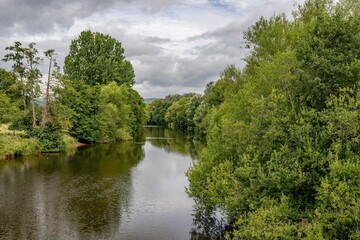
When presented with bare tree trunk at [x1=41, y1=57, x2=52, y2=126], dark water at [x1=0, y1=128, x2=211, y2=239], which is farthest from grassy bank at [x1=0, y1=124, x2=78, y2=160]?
bare tree trunk at [x1=41, y1=57, x2=52, y2=126]

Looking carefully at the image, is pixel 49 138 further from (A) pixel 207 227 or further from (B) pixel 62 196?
(A) pixel 207 227

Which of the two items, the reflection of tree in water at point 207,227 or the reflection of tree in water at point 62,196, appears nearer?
the reflection of tree in water at point 207,227

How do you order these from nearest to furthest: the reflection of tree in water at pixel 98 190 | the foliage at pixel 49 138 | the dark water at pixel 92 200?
the dark water at pixel 92 200
the reflection of tree in water at pixel 98 190
the foliage at pixel 49 138

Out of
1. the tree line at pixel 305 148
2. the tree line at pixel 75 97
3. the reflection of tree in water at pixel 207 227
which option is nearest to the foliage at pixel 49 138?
the tree line at pixel 75 97

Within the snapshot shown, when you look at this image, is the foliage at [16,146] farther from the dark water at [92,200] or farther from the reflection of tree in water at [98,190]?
the reflection of tree in water at [98,190]

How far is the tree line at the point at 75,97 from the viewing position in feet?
157

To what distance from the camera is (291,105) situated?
17.0 metres

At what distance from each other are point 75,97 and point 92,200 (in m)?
34.1

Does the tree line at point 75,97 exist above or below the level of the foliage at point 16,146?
above

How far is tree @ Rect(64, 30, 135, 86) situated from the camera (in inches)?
2904

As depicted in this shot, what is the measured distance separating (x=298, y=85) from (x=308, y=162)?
440 cm

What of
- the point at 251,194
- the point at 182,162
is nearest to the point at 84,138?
the point at 182,162

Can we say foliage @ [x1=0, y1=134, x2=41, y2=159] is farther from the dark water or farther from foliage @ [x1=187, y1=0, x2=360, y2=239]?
foliage @ [x1=187, y1=0, x2=360, y2=239]

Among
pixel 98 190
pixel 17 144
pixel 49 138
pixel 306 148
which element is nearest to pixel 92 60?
pixel 49 138
